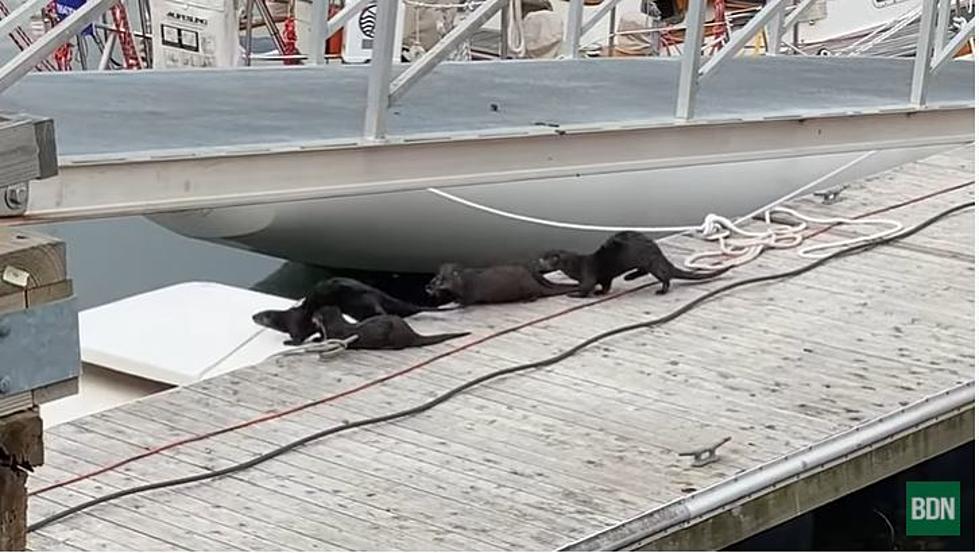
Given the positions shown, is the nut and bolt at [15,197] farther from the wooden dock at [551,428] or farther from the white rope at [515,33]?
the white rope at [515,33]

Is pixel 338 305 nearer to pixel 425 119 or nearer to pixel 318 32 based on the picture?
pixel 425 119

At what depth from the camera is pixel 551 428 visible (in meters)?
4.18

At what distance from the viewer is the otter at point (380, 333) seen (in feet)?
15.5

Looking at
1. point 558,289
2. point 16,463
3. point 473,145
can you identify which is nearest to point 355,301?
point 558,289

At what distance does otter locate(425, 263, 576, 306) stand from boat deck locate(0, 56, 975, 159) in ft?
1.53

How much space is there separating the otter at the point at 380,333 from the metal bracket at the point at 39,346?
243cm

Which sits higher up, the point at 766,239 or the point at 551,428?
the point at 766,239

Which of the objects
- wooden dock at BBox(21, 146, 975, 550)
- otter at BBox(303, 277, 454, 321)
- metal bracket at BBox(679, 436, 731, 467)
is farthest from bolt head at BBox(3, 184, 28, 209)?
otter at BBox(303, 277, 454, 321)

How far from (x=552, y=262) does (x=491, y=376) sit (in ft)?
3.20

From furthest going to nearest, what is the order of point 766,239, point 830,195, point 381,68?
point 830,195 → point 766,239 → point 381,68

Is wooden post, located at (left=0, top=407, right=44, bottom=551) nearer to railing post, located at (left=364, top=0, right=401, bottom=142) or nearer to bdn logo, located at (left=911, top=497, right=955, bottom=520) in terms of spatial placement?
railing post, located at (left=364, top=0, right=401, bottom=142)

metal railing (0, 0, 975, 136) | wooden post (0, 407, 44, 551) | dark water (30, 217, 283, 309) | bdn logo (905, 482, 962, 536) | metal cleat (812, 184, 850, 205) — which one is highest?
metal railing (0, 0, 975, 136)

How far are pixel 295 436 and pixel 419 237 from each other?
4130 millimetres

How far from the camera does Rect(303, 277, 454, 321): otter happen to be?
16.9ft
